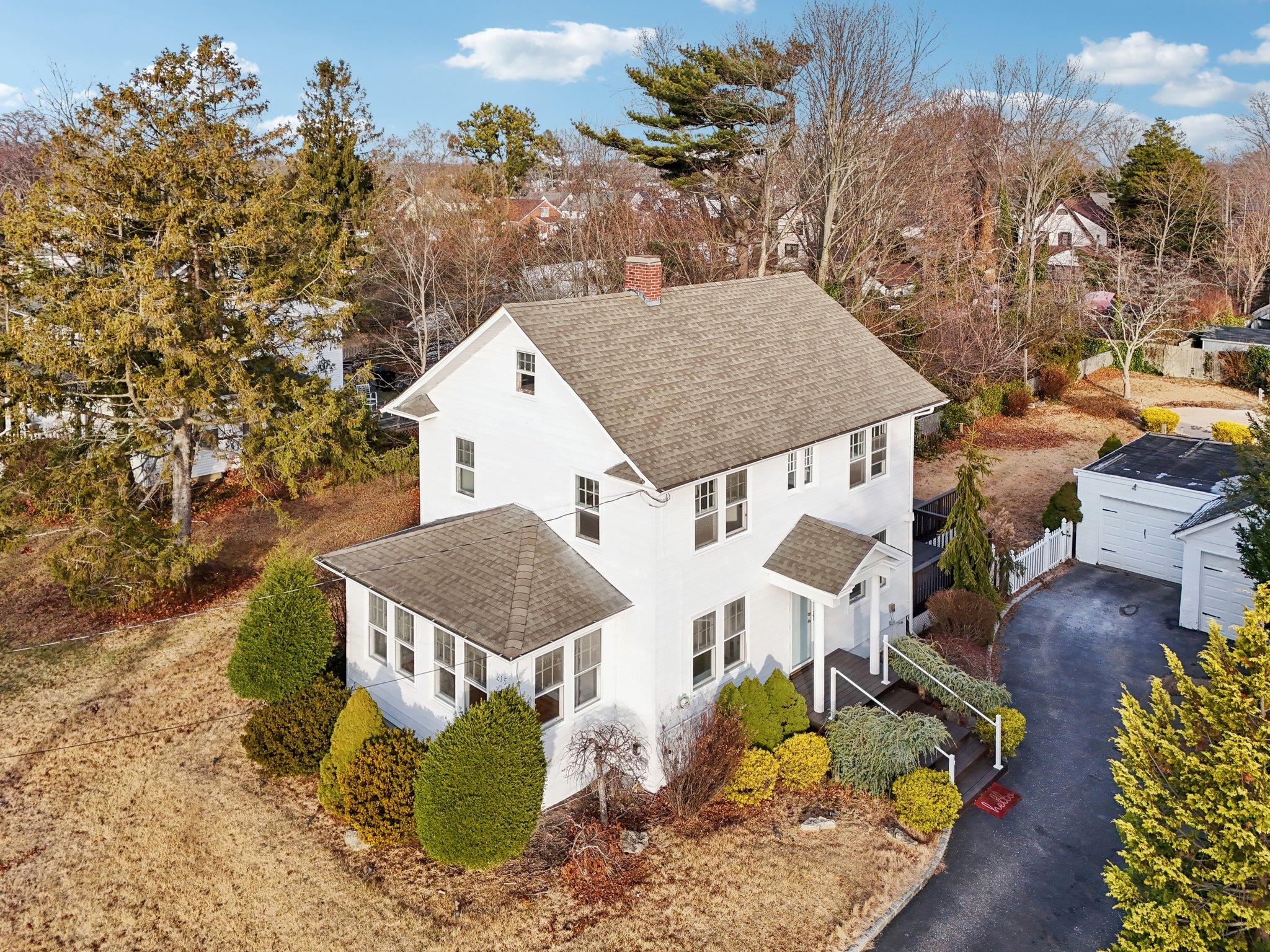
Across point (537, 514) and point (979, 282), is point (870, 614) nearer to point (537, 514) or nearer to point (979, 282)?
point (537, 514)

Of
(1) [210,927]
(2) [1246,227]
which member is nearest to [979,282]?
(2) [1246,227]

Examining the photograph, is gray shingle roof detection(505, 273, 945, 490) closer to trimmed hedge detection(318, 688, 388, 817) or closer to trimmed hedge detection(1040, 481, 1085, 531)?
trimmed hedge detection(318, 688, 388, 817)

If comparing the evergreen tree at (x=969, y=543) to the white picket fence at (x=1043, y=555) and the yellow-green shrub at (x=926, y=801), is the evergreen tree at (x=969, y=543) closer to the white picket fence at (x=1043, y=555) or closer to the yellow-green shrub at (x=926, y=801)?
the white picket fence at (x=1043, y=555)

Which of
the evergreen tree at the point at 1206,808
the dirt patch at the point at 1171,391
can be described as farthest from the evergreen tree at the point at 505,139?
the evergreen tree at the point at 1206,808

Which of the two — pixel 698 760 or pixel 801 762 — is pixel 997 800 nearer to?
pixel 801 762

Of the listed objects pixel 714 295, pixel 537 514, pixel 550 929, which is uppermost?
pixel 714 295
